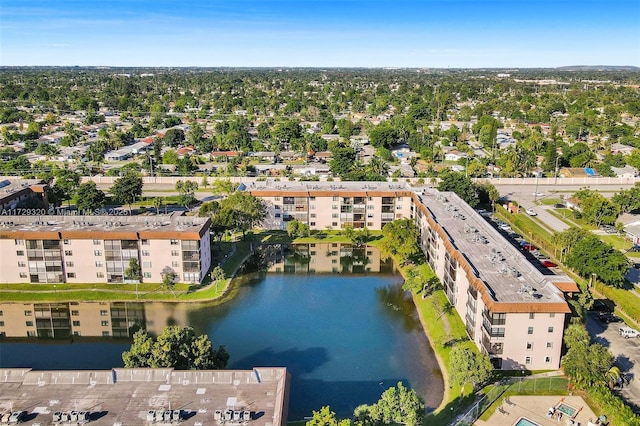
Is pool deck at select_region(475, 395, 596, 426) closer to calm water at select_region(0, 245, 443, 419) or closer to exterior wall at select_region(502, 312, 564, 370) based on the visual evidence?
exterior wall at select_region(502, 312, 564, 370)

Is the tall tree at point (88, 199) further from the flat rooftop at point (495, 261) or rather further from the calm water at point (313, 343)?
the flat rooftop at point (495, 261)

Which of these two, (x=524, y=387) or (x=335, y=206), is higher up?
(x=335, y=206)

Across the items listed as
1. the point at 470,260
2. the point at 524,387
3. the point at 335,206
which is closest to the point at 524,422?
the point at 524,387

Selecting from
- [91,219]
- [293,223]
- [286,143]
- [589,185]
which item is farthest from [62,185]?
[589,185]

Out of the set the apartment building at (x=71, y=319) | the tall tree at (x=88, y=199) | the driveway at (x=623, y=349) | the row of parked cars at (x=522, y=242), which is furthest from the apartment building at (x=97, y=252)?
the row of parked cars at (x=522, y=242)

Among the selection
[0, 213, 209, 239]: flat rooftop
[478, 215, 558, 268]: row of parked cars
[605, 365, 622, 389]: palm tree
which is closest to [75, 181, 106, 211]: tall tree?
[0, 213, 209, 239]: flat rooftop

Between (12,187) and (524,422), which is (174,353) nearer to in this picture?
(524,422)
